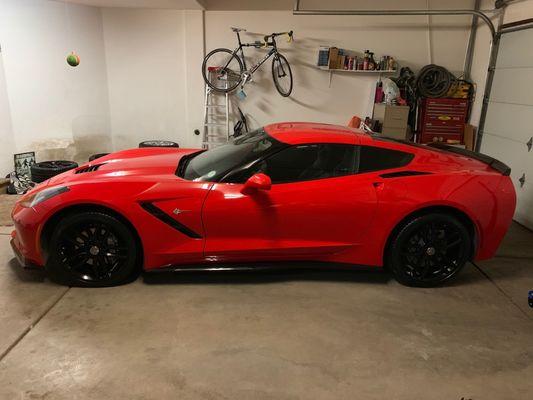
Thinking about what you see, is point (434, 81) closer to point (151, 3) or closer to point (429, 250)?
point (429, 250)

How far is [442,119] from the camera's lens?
249 inches

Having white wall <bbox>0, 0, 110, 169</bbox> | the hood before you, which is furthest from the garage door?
white wall <bbox>0, 0, 110, 169</bbox>

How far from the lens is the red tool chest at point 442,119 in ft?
20.5

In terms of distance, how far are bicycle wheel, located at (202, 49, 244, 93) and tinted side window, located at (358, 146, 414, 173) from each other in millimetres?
4049

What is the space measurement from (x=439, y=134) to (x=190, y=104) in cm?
422

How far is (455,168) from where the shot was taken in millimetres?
3105

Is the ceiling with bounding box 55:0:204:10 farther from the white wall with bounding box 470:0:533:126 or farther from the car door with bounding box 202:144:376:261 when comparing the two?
the white wall with bounding box 470:0:533:126

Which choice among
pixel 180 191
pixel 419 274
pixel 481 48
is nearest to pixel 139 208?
pixel 180 191

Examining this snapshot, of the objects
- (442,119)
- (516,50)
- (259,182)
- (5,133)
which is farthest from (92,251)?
(442,119)

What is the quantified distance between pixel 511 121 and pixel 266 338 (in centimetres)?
453

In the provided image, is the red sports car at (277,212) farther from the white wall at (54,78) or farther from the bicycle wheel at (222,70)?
the bicycle wheel at (222,70)

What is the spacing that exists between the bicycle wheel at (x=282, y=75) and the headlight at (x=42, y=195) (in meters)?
4.54

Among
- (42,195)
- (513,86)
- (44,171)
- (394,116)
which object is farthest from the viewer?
(394,116)

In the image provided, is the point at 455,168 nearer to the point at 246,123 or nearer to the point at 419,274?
the point at 419,274
